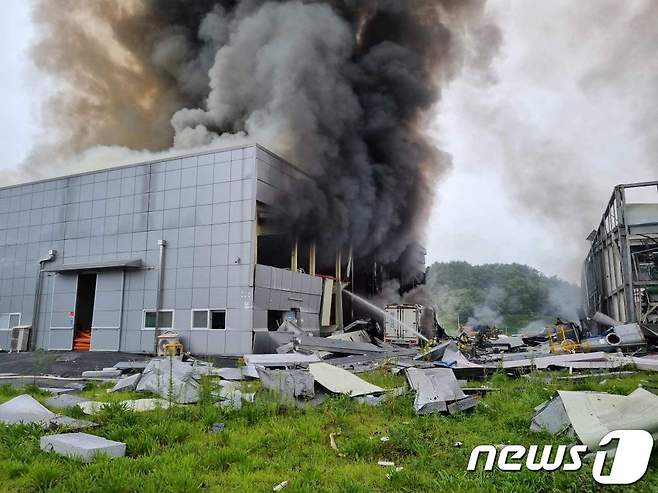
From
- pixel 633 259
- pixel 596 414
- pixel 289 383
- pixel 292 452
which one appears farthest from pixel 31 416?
pixel 633 259

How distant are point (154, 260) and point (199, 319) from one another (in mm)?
3385

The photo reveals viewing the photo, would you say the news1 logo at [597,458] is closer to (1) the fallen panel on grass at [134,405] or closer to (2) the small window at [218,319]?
(1) the fallen panel on grass at [134,405]

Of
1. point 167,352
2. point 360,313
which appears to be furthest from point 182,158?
point 360,313

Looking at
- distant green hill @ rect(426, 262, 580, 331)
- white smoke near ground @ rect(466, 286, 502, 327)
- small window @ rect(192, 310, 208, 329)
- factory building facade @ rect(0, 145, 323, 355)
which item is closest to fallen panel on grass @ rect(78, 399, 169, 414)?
factory building facade @ rect(0, 145, 323, 355)

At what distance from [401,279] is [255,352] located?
22275 mm

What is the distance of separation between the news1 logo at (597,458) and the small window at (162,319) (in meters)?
17.0

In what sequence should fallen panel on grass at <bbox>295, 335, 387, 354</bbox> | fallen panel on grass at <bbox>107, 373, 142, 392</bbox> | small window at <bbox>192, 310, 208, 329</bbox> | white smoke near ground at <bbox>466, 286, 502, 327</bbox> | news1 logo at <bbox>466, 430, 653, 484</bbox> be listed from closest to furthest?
news1 logo at <bbox>466, 430, 653, 484</bbox> → fallen panel on grass at <bbox>107, 373, 142, 392</bbox> → fallen panel on grass at <bbox>295, 335, 387, 354</bbox> → small window at <bbox>192, 310, 208, 329</bbox> → white smoke near ground at <bbox>466, 286, 502, 327</bbox>

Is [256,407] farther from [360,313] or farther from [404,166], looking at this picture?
[404,166]

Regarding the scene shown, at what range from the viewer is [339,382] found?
27.6 feet

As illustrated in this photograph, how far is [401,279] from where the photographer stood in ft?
127

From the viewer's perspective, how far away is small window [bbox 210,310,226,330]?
18.9 m

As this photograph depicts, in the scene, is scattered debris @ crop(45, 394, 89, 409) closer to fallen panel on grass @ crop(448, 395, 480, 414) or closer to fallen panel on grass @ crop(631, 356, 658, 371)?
fallen panel on grass @ crop(448, 395, 480, 414)

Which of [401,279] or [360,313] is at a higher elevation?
[401,279]

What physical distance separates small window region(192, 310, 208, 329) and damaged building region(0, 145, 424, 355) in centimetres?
4
